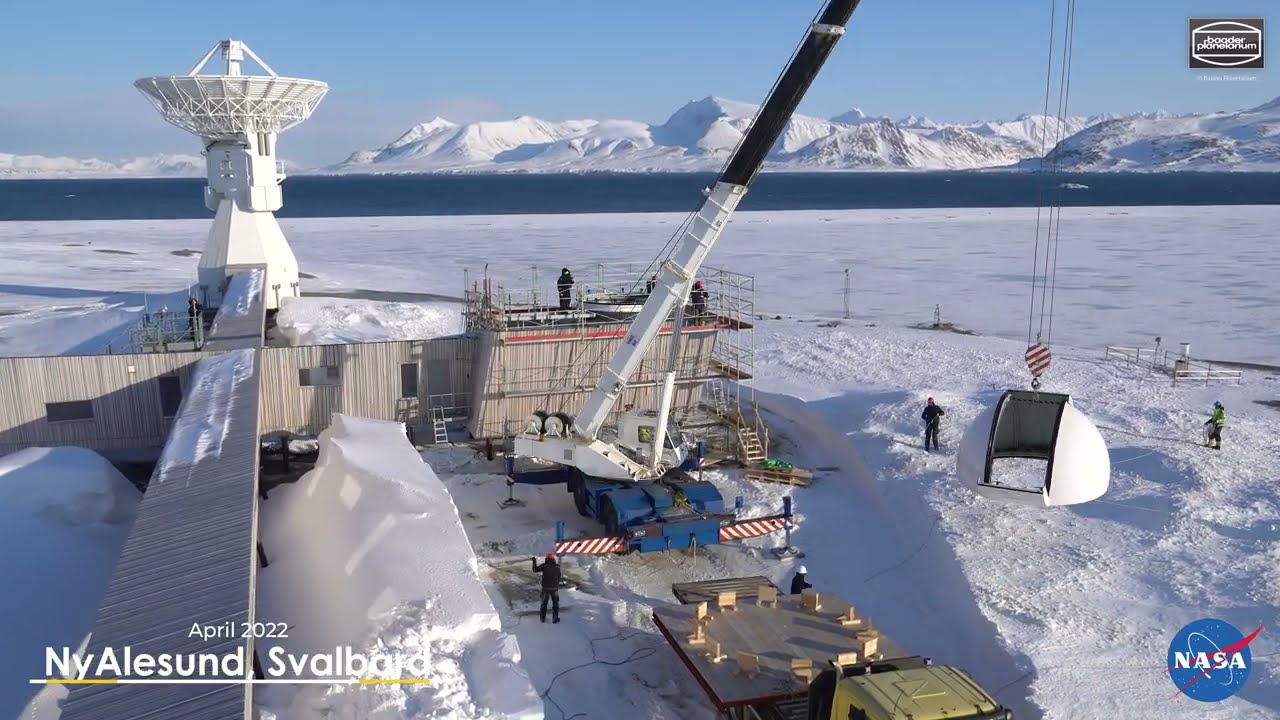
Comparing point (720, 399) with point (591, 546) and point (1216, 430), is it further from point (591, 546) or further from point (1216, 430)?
point (1216, 430)

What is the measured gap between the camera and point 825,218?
111875 mm

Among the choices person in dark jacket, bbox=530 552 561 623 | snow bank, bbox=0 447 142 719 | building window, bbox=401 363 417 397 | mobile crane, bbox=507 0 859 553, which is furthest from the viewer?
building window, bbox=401 363 417 397

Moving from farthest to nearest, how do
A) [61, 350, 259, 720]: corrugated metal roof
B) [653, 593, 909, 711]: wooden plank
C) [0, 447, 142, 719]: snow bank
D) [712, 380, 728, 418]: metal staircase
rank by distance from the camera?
[712, 380, 728, 418]: metal staircase, [0, 447, 142, 719]: snow bank, [653, 593, 909, 711]: wooden plank, [61, 350, 259, 720]: corrugated metal roof

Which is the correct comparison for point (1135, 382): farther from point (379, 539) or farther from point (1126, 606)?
point (379, 539)

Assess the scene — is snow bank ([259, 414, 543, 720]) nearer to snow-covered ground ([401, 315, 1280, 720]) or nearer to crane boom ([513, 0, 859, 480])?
snow-covered ground ([401, 315, 1280, 720])

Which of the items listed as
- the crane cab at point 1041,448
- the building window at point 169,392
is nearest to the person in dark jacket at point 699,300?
the crane cab at point 1041,448

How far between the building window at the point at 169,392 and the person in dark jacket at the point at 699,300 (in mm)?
12934

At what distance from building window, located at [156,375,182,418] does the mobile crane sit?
829 centimetres

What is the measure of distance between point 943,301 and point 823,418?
2350cm

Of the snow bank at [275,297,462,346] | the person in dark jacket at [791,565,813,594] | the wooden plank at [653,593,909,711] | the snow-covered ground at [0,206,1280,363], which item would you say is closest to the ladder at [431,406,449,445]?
the snow bank at [275,297,462,346]

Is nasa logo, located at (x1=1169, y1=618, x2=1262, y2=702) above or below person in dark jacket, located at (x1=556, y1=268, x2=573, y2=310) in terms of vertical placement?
below

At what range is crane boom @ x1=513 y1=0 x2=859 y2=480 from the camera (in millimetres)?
16859

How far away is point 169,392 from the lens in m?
21.9

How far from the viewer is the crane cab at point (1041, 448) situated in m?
15.2
